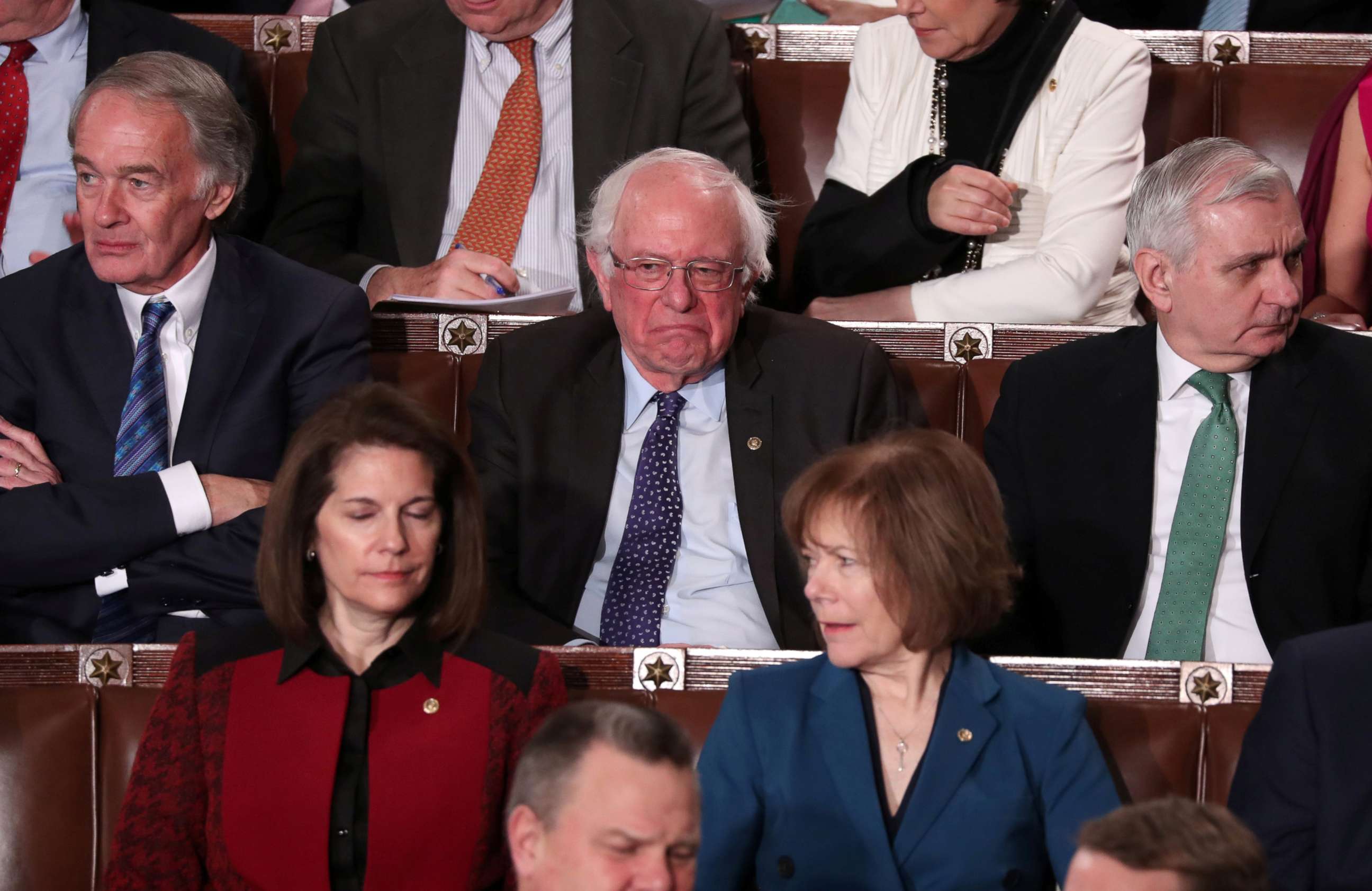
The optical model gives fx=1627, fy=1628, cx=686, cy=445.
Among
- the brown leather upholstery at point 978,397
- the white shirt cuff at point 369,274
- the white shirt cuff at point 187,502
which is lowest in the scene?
the white shirt cuff at point 187,502

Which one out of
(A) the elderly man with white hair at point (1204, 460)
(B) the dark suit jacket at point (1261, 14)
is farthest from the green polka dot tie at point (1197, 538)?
(B) the dark suit jacket at point (1261, 14)

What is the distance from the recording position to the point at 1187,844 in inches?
46.6

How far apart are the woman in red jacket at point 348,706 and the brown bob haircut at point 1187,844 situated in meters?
0.67

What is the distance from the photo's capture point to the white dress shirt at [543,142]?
115 inches

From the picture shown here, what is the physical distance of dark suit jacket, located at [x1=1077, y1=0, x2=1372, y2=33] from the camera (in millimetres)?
3473

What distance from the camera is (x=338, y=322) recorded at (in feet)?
7.52

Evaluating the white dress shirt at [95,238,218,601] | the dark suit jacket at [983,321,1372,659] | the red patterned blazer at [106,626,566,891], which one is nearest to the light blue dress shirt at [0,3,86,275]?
the white dress shirt at [95,238,218,601]

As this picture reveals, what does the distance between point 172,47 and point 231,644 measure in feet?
5.17

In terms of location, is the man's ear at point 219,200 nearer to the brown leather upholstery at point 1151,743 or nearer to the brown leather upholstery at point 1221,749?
the brown leather upholstery at point 1151,743

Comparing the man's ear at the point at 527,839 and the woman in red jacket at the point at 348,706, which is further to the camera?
the woman in red jacket at the point at 348,706

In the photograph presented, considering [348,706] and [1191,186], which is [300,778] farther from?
[1191,186]

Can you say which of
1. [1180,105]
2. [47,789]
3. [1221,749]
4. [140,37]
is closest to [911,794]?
[1221,749]

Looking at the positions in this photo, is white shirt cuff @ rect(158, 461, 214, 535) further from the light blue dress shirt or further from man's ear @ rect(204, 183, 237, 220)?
the light blue dress shirt

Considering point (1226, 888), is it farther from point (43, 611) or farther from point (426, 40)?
point (426, 40)
